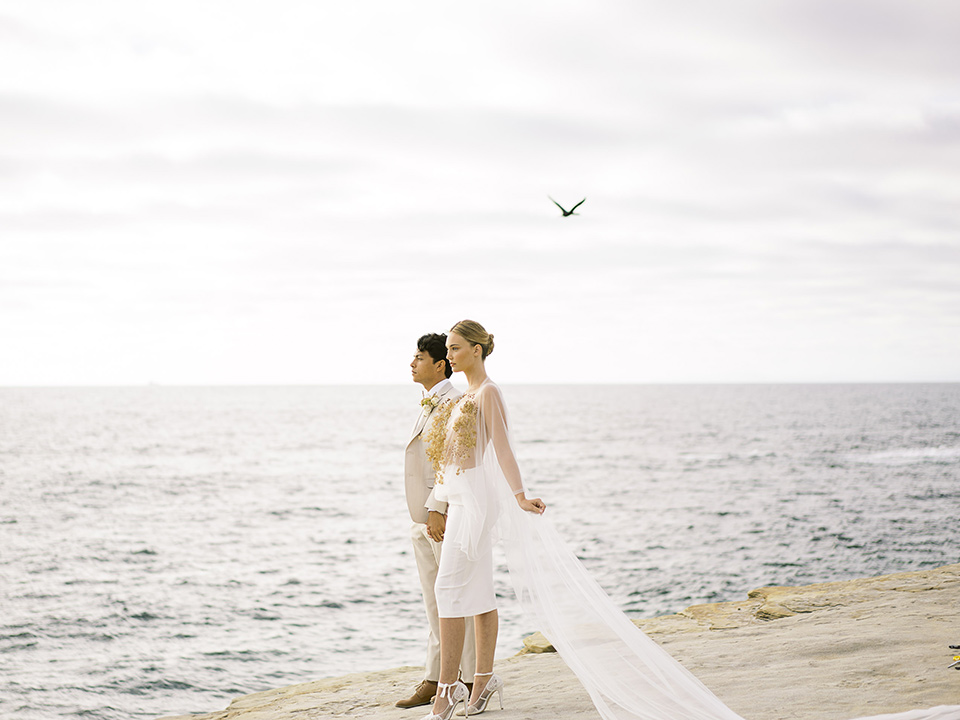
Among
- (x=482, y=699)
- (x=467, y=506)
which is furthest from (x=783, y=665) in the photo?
(x=467, y=506)

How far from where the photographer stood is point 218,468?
47875mm

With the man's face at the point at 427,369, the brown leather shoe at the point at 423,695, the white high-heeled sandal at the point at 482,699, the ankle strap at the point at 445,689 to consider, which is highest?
the man's face at the point at 427,369

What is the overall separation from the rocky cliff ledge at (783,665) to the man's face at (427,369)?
8.15 ft

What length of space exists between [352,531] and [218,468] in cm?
2505

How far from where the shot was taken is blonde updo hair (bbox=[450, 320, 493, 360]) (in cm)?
525

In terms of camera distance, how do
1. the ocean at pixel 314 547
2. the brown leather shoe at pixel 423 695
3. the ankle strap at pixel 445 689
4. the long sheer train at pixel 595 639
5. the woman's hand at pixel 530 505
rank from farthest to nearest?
the ocean at pixel 314 547
the brown leather shoe at pixel 423 695
the ankle strap at pixel 445 689
the woman's hand at pixel 530 505
the long sheer train at pixel 595 639

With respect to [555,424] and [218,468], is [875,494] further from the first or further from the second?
[555,424]

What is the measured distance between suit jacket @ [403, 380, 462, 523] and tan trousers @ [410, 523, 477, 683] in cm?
15

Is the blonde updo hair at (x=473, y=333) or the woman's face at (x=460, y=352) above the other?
the blonde updo hair at (x=473, y=333)

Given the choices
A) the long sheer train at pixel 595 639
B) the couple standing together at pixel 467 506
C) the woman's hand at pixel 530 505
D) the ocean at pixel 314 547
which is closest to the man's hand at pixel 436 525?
the couple standing together at pixel 467 506

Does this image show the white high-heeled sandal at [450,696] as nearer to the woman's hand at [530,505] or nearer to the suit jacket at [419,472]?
the suit jacket at [419,472]

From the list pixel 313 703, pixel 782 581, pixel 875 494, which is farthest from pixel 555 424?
pixel 313 703

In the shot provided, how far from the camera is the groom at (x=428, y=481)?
18.7ft

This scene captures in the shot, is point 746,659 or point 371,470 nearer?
point 746,659
